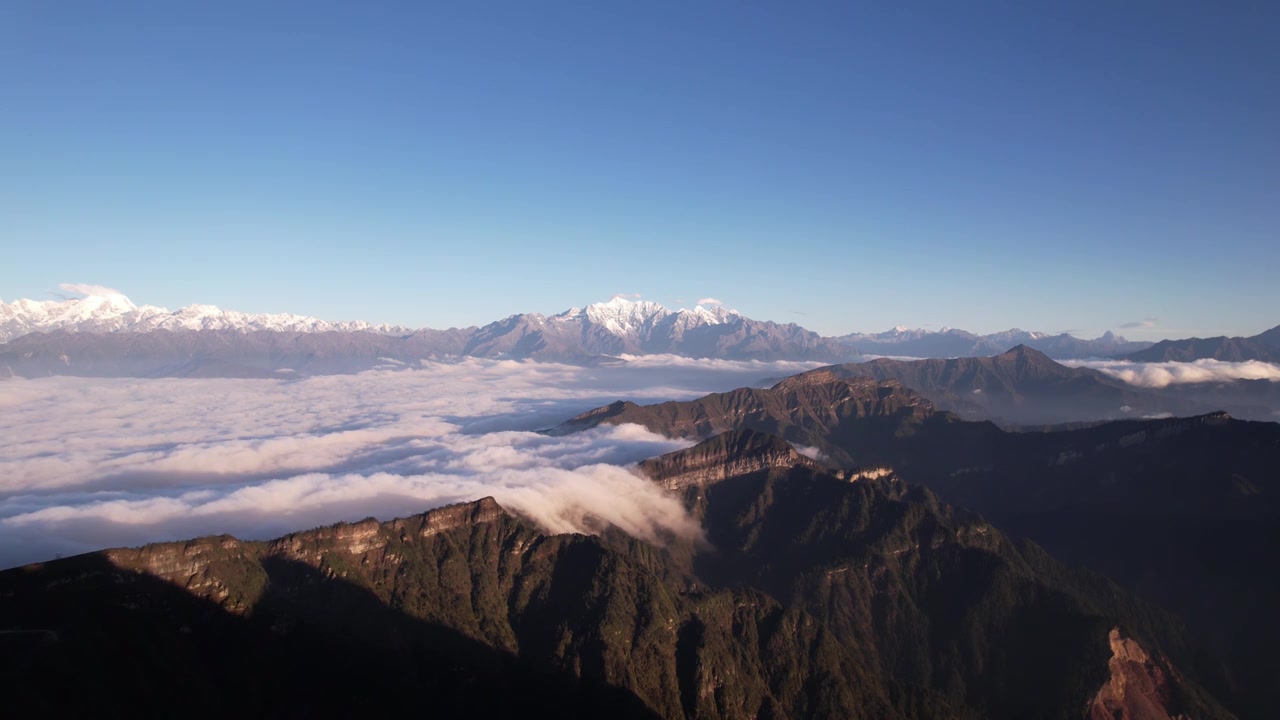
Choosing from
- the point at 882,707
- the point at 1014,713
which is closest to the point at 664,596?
the point at 882,707

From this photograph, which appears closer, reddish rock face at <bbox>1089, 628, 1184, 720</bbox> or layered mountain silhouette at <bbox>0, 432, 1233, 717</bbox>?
layered mountain silhouette at <bbox>0, 432, 1233, 717</bbox>

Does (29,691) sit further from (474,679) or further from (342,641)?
(474,679)

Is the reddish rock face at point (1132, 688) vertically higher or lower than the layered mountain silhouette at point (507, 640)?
lower

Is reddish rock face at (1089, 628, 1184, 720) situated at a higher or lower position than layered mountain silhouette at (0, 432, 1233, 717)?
lower

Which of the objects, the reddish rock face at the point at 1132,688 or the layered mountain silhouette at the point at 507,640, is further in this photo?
the reddish rock face at the point at 1132,688
